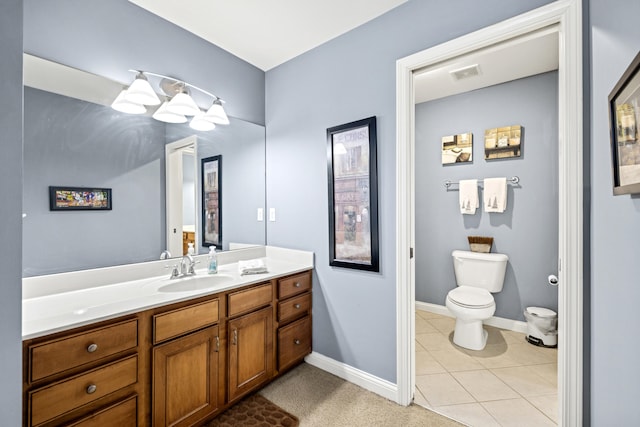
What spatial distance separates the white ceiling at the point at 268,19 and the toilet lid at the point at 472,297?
2.33 m

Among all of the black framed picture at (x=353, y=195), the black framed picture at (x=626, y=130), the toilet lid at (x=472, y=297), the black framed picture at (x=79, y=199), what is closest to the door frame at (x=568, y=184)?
the black framed picture at (x=626, y=130)

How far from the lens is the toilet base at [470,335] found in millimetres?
2525

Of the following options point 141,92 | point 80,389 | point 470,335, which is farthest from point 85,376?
point 470,335

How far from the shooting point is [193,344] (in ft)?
5.07

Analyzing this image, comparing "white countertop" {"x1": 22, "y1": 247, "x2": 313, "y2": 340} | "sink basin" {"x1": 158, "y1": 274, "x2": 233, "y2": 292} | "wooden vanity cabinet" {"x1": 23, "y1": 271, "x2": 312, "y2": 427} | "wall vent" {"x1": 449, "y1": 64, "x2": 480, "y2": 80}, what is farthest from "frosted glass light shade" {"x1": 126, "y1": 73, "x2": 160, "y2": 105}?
"wall vent" {"x1": 449, "y1": 64, "x2": 480, "y2": 80}

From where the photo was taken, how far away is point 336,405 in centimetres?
183

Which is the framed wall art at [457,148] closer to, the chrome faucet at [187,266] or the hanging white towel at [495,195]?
the hanging white towel at [495,195]

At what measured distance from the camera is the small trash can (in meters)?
2.54

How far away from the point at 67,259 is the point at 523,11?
2714 mm

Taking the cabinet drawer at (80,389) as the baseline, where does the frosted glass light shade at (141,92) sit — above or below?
above

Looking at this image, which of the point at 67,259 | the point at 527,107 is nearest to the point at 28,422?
the point at 67,259

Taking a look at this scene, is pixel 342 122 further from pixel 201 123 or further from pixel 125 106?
pixel 125 106

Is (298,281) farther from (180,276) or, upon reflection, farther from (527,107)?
(527,107)

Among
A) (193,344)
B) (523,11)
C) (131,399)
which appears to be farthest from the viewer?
(193,344)
